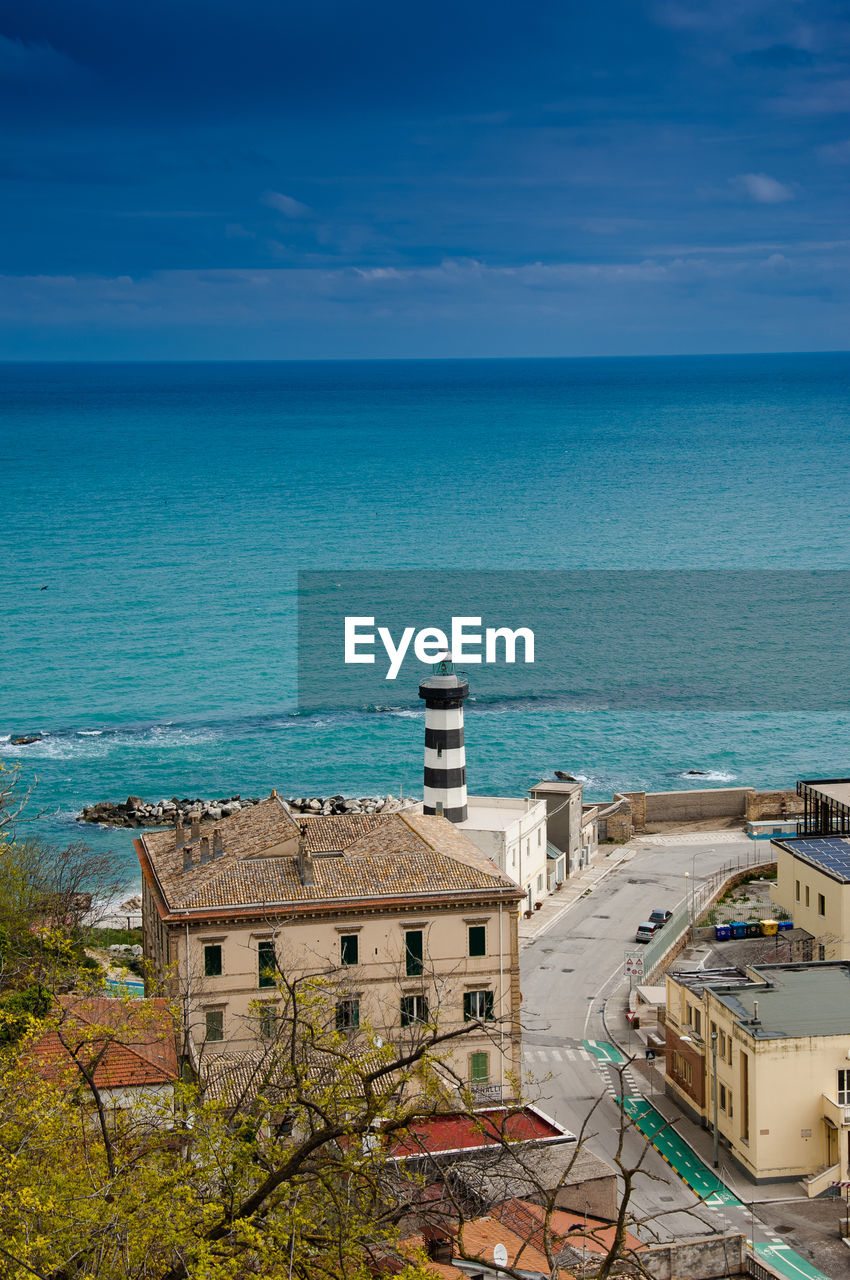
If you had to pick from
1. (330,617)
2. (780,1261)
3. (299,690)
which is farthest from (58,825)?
(330,617)

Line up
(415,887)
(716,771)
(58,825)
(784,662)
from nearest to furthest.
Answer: (415,887) → (58,825) → (716,771) → (784,662)

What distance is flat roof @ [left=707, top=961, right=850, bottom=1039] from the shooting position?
37.9 m

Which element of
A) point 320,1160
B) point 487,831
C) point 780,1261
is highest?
point 320,1160

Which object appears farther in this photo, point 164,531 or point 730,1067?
point 164,531

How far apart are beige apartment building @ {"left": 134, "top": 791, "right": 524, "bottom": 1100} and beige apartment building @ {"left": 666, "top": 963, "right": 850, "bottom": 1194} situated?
5.52m

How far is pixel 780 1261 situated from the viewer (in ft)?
106

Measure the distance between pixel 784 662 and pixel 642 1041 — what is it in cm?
7185

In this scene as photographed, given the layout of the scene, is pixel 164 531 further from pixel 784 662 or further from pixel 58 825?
pixel 58 825

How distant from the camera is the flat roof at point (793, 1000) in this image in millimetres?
37906

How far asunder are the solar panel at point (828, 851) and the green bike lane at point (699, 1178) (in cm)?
1251

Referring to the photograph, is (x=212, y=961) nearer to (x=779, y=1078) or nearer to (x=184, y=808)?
(x=779, y=1078)

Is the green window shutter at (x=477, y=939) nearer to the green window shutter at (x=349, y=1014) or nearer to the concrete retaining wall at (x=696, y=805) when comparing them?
the green window shutter at (x=349, y=1014)

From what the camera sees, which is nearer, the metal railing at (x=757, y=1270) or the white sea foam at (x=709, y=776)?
the metal railing at (x=757, y=1270)

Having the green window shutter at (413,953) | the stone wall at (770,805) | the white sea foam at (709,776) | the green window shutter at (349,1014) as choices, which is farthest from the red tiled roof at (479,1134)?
the white sea foam at (709,776)
